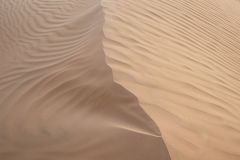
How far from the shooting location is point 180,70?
4.60m

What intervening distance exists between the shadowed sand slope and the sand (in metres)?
0.01

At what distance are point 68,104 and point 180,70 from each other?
4.72 ft

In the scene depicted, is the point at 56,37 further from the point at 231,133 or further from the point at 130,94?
the point at 231,133

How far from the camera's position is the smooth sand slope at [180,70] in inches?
145

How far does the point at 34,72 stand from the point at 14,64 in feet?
1.71

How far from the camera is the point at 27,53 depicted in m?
5.25

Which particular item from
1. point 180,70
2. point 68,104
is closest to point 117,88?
point 68,104

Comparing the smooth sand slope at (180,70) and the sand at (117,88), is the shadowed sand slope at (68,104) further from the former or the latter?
the smooth sand slope at (180,70)

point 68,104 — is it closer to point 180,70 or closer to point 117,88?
point 117,88

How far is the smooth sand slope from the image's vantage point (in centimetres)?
368

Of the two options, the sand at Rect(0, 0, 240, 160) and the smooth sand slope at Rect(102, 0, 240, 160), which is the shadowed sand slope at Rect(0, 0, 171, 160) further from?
the smooth sand slope at Rect(102, 0, 240, 160)

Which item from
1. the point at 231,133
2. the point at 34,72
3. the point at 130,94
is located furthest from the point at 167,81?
the point at 34,72

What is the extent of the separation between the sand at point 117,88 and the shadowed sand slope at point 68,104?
0.4 inches

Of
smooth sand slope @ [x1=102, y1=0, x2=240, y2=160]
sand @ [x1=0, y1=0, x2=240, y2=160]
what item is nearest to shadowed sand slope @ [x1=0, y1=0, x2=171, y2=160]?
sand @ [x1=0, y1=0, x2=240, y2=160]
